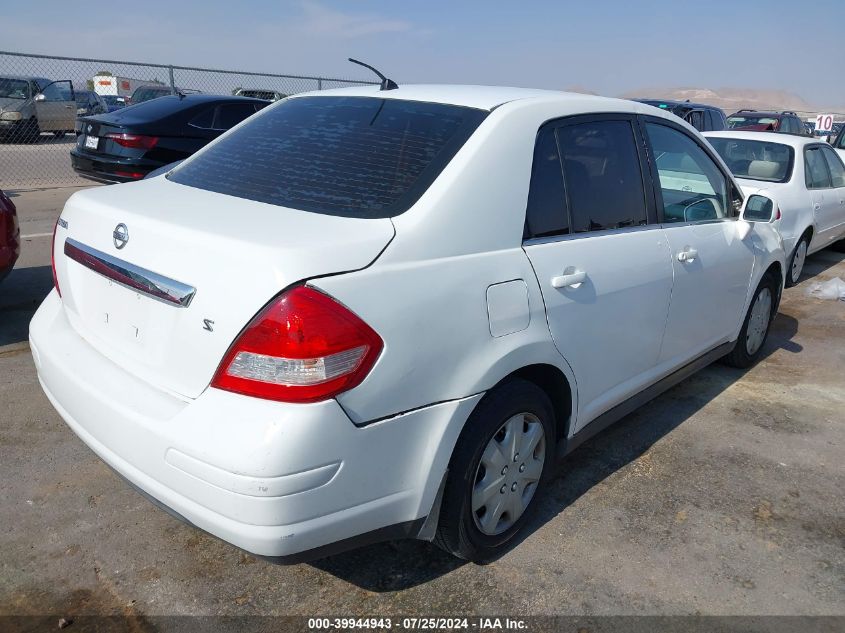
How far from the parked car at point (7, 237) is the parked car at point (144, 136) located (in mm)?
3703

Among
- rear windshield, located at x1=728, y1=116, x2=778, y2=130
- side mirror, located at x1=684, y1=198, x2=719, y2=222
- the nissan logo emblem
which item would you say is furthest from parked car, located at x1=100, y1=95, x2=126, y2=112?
the nissan logo emblem

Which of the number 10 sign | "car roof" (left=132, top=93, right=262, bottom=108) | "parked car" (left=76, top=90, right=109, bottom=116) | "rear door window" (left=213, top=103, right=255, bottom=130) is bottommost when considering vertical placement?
"parked car" (left=76, top=90, right=109, bottom=116)

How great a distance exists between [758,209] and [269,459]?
3.33 meters

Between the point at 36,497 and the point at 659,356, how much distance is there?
291 centimetres

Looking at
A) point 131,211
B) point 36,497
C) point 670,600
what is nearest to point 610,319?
point 670,600

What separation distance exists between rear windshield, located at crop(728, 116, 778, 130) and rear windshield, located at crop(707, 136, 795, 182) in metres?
8.29

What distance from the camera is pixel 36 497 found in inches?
120

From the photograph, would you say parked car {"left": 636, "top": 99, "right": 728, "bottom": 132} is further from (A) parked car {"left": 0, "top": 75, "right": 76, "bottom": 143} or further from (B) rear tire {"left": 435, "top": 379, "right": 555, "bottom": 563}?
(A) parked car {"left": 0, "top": 75, "right": 76, "bottom": 143}

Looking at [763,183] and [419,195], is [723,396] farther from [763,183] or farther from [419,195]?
[763,183]

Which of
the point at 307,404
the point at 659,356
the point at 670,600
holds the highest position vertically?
the point at 307,404

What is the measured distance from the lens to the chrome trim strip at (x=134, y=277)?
2.12m

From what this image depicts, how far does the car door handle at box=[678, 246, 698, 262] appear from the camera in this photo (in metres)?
3.48

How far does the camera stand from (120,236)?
93.0 inches

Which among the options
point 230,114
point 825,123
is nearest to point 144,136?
point 230,114
